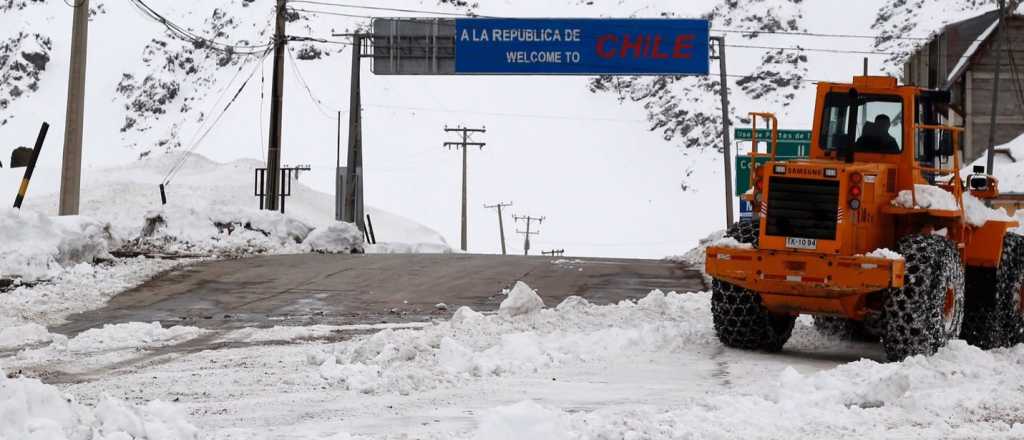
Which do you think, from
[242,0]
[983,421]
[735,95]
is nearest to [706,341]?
[983,421]

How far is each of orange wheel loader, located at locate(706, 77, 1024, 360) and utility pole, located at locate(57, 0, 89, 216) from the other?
591 inches

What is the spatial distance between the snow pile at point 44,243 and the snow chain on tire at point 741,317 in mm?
10665

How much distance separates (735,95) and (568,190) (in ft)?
131

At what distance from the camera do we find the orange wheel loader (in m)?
12.4

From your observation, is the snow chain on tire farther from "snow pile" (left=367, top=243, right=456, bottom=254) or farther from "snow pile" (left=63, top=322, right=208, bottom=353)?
"snow pile" (left=367, top=243, right=456, bottom=254)

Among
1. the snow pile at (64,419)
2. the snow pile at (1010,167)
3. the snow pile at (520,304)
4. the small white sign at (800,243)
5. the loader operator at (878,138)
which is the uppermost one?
the snow pile at (1010,167)

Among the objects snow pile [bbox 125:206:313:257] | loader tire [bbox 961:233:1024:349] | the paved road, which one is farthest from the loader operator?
snow pile [bbox 125:206:313:257]

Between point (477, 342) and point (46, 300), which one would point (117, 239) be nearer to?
point (46, 300)

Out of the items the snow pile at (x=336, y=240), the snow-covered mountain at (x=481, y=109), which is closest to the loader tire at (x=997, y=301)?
the snow pile at (x=336, y=240)

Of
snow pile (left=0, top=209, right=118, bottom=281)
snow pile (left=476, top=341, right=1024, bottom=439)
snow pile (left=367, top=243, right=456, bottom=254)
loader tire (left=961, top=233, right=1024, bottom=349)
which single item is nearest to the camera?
snow pile (left=476, top=341, right=1024, bottom=439)

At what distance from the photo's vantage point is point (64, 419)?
300 inches

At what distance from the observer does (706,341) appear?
14281 millimetres

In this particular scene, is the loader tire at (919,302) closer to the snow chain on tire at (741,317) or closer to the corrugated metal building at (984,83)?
the snow chain on tire at (741,317)

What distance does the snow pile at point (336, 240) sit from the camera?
32.9 meters
